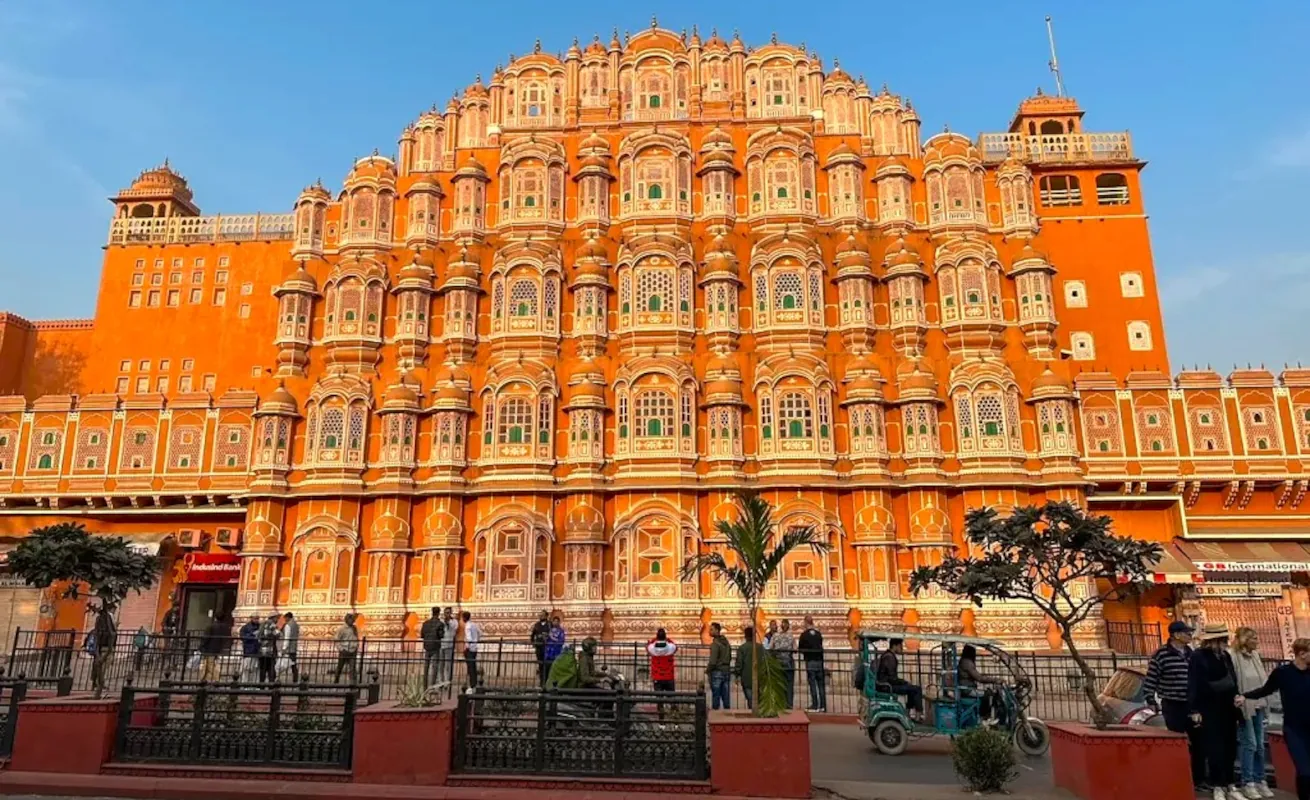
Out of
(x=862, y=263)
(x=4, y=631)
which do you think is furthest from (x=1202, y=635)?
(x=4, y=631)

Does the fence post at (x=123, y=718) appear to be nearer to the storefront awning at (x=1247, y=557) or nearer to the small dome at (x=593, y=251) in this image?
the small dome at (x=593, y=251)

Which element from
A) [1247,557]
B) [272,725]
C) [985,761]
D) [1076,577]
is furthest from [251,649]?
[1247,557]

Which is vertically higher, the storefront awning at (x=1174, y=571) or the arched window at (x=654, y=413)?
the arched window at (x=654, y=413)

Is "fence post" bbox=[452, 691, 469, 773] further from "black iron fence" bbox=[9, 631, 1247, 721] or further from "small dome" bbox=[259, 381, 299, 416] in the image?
"small dome" bbox=[259, 381, 299, 416]

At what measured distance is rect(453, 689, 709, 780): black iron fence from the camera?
10.1 metres

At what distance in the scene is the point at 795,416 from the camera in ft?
94.1

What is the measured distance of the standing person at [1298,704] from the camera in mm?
8745

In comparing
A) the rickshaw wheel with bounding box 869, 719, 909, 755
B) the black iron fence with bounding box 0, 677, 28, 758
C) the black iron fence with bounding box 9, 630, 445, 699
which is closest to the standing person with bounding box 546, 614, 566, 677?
the black iron fence with bounding box 9, 630, 445, 699

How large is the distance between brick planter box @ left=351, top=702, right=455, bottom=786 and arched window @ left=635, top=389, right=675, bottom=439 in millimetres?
18537

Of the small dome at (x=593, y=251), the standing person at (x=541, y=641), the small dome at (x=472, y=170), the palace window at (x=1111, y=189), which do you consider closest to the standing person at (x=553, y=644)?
the standing person at (x=541, y=641)

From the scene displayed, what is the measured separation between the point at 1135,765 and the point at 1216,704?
4.43 ft

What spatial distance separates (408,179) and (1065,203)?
25696 mm

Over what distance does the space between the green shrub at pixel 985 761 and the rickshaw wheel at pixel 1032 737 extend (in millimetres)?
3715

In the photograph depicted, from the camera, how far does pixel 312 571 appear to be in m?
28.5
